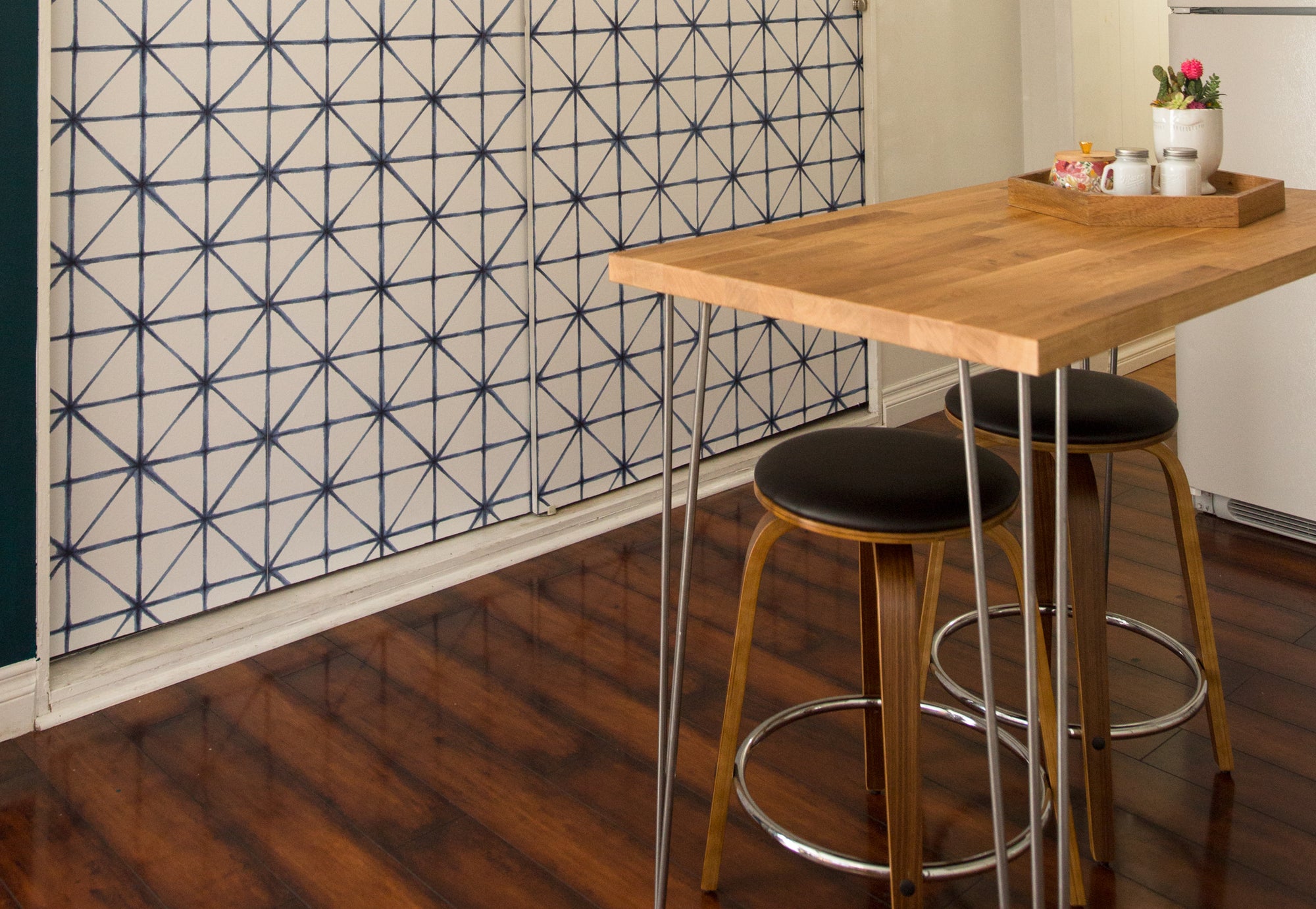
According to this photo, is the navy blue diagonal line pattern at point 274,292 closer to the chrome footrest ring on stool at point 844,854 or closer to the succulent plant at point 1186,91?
the chrome footrest ring on stool at point 844,854

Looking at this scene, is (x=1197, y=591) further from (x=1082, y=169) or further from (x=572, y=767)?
(x=572, y=767)

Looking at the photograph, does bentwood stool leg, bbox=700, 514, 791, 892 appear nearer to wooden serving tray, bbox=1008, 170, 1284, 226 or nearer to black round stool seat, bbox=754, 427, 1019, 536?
black round stool seat, bbox=754, 427, 1019, 536

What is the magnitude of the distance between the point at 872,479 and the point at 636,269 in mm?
406

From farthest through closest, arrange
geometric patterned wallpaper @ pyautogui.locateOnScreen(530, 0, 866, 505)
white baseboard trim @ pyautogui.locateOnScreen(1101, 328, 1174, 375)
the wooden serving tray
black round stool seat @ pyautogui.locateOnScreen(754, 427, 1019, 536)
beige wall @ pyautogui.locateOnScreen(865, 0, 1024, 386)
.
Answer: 1. white baseboard trim @ pyautogui.locateOnScreen(1101, 328, 1174, 375)
2. beige wall @ pyautogui.locateOnScreen(865, 0, 1024, 386)
3. geometric patterned wallpaper @ pyautogui.locateOnScreen(530, 0, 866, 505)
4. the wooden serving tray
5. black round stool seat @ pyautogui.locateOnScreen(754, 427, 1019, 536)

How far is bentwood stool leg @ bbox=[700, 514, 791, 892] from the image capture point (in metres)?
1.75

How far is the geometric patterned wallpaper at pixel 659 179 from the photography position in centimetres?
307

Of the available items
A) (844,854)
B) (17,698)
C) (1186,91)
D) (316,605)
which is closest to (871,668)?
(844,854)

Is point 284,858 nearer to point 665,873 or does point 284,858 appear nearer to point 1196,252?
point 665,873

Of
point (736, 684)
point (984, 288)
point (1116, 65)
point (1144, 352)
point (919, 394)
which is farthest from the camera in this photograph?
point (1144, 352)

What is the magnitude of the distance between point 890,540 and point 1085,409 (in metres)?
0.56

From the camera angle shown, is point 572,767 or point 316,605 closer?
point 572,767

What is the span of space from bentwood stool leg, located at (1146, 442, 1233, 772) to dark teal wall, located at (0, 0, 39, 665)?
6.00 feet

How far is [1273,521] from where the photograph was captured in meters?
3.16

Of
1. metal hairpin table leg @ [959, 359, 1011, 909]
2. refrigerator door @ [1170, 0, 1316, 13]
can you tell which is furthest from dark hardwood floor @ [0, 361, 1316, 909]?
Result: refrigerator door @ [1170, 0, 1316, 13]
